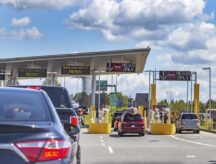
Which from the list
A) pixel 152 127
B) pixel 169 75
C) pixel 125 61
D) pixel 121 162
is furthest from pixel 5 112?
pixel 169 75

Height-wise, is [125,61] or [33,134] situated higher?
[125,61]

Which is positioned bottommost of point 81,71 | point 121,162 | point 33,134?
point 121,162

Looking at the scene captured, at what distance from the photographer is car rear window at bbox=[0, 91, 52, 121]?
21.3 ft

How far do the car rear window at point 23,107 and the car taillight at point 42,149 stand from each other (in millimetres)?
625

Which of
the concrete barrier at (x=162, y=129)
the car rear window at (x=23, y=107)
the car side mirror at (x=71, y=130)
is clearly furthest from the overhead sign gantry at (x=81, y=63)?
the car rear window at (x=23, y=107)

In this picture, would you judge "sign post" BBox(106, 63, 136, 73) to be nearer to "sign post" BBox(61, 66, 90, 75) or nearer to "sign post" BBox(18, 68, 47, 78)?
"sign post" BBox(61, 66, 90, 75)

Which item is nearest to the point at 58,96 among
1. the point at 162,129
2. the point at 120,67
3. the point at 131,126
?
the point at 131,126

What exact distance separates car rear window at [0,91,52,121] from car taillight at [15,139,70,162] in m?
0.63

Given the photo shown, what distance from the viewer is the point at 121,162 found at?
16297 mm

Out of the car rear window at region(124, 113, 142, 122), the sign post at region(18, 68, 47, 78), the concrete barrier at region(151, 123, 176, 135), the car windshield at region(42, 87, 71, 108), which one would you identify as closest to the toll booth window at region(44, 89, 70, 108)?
the car windshield at region(42, 87, 71, 108)

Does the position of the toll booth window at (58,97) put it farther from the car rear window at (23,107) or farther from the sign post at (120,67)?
the sign post at (120,67)

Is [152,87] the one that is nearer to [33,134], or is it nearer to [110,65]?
[110,65]

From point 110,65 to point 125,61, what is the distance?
354 centimetres

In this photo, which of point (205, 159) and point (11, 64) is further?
point (11, 64)
